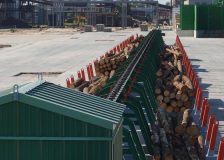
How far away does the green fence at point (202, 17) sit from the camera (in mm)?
61000

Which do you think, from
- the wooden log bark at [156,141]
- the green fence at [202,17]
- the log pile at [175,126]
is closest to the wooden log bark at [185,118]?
the log pile at [175,126]

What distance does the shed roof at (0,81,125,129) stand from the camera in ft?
22.6

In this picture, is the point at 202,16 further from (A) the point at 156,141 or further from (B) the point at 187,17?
(A) the point at 156,141

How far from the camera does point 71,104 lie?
24.2 ft

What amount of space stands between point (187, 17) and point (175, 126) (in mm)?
48005

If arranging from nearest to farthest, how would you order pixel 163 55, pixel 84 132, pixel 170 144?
pixel 84 132 < pixel 170 144 < pixel 163 55

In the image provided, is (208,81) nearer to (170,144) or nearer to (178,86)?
(178,86)

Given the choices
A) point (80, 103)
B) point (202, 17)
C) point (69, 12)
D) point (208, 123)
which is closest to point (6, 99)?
point (80, 103)

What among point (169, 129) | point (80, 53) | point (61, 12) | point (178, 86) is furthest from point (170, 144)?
point (61, 12)

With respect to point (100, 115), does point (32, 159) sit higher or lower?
lower

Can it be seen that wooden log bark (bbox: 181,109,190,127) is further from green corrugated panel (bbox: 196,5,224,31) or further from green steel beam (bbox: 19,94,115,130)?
green corrugated panel (bbox: 196,5,224,31)

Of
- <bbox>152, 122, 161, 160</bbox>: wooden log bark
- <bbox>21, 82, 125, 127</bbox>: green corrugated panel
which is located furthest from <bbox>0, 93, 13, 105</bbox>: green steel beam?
<bbox>152, 122, 161, 160</bbox>: wooden log bark

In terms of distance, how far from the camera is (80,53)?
4256 centimetres

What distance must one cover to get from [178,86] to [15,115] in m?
11.8
